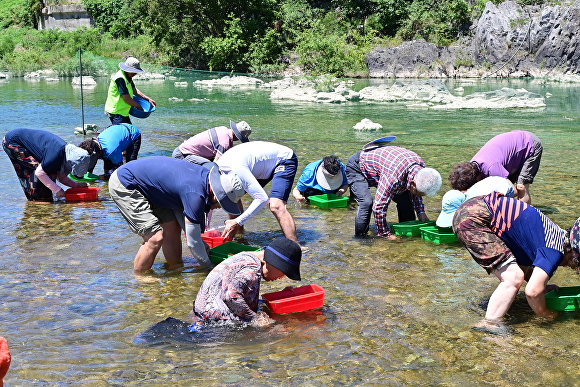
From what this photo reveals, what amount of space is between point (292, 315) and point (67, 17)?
59582 mm

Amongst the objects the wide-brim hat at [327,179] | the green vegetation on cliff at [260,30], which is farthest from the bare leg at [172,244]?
the green vegetation on cliff at [260,30]

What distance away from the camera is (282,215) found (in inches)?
251

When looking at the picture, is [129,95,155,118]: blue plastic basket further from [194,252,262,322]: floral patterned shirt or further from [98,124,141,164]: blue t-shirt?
[194,252,262,322]: floral patterned shirt

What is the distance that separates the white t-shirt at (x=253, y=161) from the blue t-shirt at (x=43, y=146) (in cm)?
299

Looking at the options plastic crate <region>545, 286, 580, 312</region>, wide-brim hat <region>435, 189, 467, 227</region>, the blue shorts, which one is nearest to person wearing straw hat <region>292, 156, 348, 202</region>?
the blue shorts

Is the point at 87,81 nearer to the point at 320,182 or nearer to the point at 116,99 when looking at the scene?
the point at 116,99

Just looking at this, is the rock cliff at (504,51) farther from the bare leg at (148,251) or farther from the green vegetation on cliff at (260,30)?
the bare leg at (148,251)

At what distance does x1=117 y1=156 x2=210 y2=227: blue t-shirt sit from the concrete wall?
56.2 m

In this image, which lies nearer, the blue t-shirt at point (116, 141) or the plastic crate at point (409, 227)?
the plastic crate at point (409, 227)

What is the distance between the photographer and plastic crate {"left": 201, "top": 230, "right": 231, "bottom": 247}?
20.5 ft

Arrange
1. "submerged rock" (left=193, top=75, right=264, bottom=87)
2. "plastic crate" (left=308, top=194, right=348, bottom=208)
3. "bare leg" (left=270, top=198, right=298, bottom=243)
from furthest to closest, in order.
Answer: "submerged rock" (left=193, top=75, right=264, bottom=87) < "plastic crate" (left=308, top=194, right=348, bottom=208) < "bare leg" (left=270, top=198, right=298, bottom=243)

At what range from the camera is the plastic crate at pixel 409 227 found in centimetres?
688

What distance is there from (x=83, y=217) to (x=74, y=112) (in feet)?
43.1

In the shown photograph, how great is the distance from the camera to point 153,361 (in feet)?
13.4
